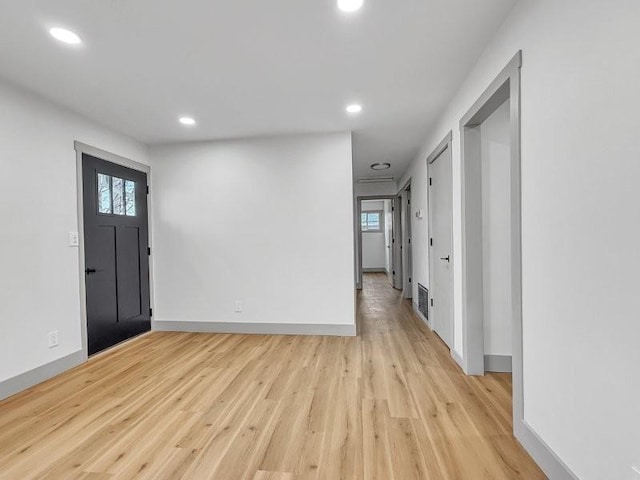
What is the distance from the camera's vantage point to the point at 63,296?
2799 millimetres

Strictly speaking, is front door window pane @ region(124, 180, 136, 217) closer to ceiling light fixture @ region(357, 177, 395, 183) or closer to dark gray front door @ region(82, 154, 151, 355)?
dark gray front door @ region(82, 154, 151, 355)

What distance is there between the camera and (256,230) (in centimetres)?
385

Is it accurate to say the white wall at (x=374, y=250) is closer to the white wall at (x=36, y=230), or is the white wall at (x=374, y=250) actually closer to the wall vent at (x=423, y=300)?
the wall vent at (x=423, y=300)

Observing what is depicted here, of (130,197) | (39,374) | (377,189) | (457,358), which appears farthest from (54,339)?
(377,189)

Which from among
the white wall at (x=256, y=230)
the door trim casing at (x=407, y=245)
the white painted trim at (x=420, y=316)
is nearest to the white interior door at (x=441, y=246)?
the white painted trim at (x=420, y=316)

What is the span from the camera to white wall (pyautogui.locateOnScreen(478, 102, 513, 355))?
248 centimetres

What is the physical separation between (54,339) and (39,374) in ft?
0.96

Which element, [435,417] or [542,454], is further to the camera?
[435,417]

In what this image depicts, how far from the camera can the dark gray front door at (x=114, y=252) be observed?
10.3 ft

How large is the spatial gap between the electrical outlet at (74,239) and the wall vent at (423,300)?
4040mm

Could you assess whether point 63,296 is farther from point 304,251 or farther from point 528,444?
point 528,444

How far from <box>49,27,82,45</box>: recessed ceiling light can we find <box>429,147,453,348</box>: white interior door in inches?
120

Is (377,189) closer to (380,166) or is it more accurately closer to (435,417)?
(380,166)

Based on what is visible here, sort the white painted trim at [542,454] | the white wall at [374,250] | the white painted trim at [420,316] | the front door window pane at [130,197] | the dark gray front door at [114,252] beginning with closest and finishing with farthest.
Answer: the white painted trim at [542,454], the dark gray front door at [114,252], the front door window pane at [130,197], the white painted trim at [420,316], the white wall at [374,250]
